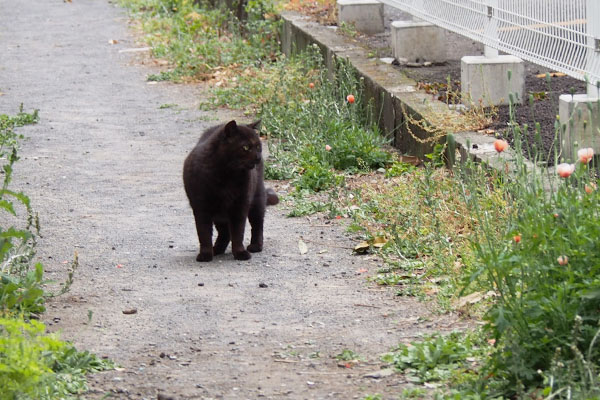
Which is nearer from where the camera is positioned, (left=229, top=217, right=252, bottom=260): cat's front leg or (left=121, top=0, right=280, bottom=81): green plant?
(left=229, top=217, right=252, bottom=260): cat's front leg

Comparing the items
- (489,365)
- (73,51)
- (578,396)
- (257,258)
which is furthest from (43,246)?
(73,51)

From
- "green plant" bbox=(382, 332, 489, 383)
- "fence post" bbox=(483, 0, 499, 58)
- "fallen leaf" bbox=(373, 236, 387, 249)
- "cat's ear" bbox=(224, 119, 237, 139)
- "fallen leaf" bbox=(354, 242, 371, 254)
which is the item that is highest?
"fence post" bbox=(483, 0, 499, 58)

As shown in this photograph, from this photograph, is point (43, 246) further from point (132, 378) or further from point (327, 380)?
point (327, 380)

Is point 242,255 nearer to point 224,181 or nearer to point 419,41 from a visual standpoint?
point 224,181

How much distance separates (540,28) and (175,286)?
3241 millimetres

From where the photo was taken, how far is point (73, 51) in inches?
588

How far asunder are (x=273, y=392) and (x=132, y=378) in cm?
62

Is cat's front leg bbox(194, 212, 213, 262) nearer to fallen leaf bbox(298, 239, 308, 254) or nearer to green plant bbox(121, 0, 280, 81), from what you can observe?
fallen leaf bbox(298, 239, 308, 254)

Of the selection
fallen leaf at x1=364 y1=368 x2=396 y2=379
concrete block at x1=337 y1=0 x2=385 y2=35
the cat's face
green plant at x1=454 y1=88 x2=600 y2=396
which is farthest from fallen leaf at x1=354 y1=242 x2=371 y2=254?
concrete block at x1=337 y1=0 x2=385 y2=35

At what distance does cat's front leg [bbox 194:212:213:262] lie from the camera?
249 inches

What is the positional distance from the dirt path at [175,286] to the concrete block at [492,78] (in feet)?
5.85

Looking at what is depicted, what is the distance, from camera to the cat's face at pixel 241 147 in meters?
6.26

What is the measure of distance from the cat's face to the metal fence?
78.6 inches

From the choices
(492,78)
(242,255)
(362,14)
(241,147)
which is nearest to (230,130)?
(241,147)
